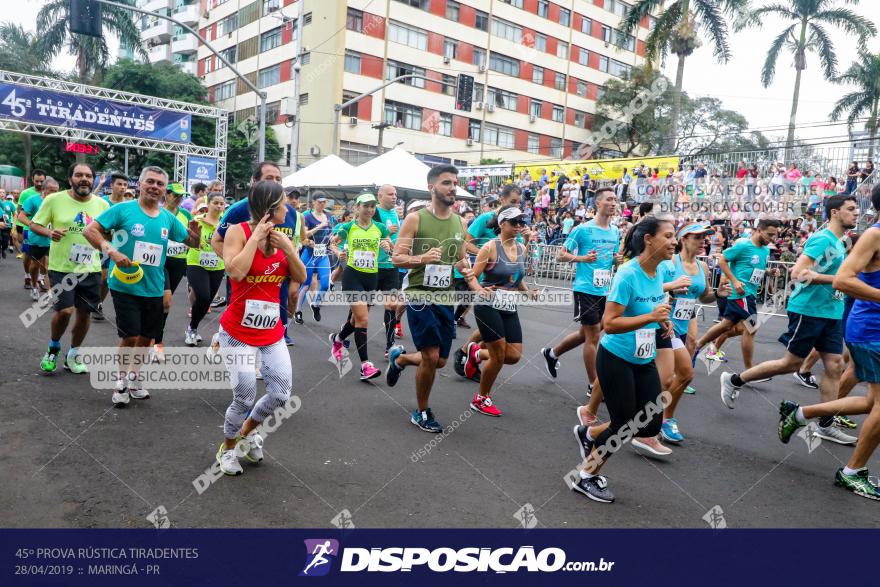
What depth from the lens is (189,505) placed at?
3.68m

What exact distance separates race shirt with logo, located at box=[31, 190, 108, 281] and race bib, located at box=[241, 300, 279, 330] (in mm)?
3032

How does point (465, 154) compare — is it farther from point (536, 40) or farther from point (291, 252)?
point (291, 252)

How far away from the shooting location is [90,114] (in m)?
21.7

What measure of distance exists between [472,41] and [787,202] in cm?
3334

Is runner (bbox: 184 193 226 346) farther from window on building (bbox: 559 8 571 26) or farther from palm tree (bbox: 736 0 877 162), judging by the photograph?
window on building (bbox: 559 8 571 26)

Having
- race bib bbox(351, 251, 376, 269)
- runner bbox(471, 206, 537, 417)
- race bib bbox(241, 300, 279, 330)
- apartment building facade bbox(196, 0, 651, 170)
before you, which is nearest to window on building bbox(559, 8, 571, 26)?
apartment building facade bbox(196, 0, 651, 170)

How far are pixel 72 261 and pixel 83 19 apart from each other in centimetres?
887

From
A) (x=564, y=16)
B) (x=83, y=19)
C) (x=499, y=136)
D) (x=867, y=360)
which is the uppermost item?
(x=564, y=16)

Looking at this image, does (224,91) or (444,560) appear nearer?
(444,560)

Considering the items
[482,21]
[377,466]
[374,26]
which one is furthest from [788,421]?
[482,21]

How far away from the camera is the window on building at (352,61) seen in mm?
39781

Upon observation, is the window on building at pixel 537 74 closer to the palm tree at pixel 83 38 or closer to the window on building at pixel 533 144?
the window on building at pixel 533 144

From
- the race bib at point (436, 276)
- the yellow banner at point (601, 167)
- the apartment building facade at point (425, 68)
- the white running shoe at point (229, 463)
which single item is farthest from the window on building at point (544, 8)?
the white running shoe at point (229, 463)

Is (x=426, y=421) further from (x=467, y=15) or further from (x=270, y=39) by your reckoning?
(x=270, y=39)
